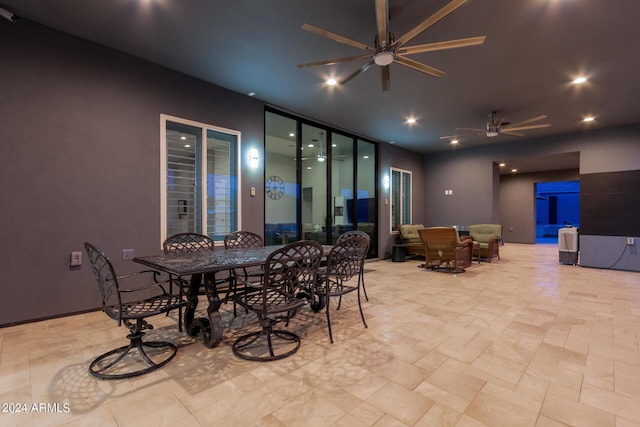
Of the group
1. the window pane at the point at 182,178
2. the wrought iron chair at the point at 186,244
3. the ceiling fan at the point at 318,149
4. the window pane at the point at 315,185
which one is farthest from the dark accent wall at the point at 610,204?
the window pane at the point at 182,178

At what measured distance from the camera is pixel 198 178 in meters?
4.12

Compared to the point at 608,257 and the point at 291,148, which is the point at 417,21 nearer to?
the point at 291,148

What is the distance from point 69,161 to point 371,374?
3668 mm

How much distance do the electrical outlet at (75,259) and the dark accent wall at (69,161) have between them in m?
0.04

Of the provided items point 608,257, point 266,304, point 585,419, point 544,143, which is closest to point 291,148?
point 266,304

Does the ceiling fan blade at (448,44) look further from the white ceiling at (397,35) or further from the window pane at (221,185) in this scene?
the window pane at (221,185)

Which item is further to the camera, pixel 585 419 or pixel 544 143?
pixel 544 143

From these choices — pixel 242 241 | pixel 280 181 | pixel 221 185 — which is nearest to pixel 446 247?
pixel 280 181

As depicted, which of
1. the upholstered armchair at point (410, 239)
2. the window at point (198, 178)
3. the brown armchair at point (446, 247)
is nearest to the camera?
the window at point (198, 178)

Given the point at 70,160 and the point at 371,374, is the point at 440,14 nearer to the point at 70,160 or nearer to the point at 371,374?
the point at 371,374

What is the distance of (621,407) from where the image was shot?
1.69m

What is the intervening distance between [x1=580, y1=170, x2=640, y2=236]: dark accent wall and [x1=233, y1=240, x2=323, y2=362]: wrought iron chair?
7.06 m

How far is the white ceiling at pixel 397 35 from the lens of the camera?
2682mm

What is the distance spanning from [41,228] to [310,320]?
292cm
